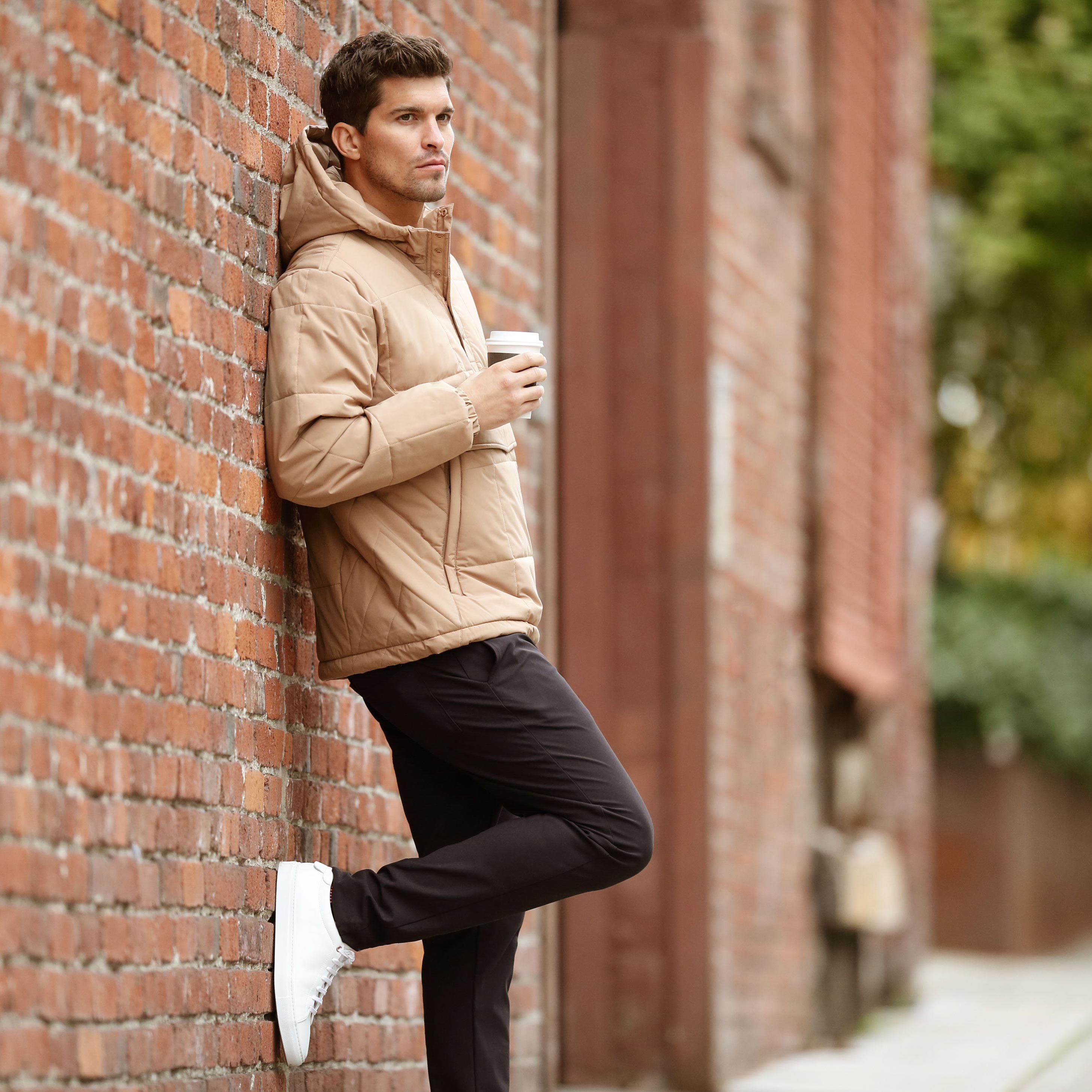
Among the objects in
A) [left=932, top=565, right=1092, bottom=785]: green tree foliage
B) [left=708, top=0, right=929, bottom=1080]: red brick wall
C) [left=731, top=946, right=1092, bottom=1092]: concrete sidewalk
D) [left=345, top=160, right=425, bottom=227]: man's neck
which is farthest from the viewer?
[left=932, top=565, right=1092, bottom=785]: green tree foliage

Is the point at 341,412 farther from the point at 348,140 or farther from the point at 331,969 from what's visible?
the point at 331,969

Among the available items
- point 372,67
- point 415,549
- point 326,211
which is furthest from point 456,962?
point 372,67

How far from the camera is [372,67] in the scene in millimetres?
3516

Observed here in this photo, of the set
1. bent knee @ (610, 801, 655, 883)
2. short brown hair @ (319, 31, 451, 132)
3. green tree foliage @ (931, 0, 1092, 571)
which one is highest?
green tree foliage @ (931, 0, 1092, 571)

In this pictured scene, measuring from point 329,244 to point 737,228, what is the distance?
3.72 metres

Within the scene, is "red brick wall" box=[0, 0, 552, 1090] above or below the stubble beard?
below

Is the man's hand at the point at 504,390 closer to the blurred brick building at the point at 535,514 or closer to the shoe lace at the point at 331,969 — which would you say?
the blurred brick building at the point at 535,514

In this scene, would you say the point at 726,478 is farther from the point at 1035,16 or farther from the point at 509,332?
the point at 1035,16

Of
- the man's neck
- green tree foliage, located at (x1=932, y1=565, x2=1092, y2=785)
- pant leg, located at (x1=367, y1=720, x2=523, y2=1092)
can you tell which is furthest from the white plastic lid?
green tree foliage, located at (x1=932, y1=565, x2=1092, y2=785)

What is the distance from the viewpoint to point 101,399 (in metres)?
2.99

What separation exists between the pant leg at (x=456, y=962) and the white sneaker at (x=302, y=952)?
0.23 metres

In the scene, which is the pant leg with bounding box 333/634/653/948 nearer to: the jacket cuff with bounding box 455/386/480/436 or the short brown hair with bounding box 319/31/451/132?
the jacket cuff with bounding box 455/386/480/436

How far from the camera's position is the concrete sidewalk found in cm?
636

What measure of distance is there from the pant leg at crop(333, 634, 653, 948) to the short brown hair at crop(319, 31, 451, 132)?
104cm
